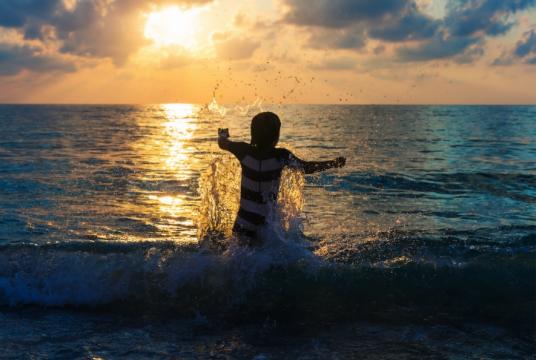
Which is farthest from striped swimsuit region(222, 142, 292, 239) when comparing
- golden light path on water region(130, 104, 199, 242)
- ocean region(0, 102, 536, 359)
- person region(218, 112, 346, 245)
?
golden light path on water region(130, 104, 199, 242)

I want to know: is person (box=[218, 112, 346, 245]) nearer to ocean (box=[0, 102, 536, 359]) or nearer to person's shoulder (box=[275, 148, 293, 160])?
person's shoulder (box=[275, 148, 293, 160])

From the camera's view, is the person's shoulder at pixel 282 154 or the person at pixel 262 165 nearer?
the person at pixel 262 165

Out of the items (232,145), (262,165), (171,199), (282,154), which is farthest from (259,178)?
(171,199)

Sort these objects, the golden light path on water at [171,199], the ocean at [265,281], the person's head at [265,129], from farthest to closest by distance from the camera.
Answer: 1. the golden light path on water at [171,199]
2. the person's head at [265,129]
3. the ocean at [265,281]

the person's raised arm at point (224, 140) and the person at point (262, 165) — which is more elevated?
the person's raised arm at point (224, 140)

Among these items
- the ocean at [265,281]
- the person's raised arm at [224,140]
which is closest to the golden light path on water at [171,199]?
the ocean at [265,281]

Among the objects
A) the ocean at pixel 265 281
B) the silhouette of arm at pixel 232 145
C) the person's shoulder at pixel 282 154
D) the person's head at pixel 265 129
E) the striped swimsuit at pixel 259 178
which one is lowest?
the ocean at pixel 265 281

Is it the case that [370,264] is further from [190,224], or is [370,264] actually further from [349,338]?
[190,224]

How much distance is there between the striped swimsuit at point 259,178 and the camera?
555cm

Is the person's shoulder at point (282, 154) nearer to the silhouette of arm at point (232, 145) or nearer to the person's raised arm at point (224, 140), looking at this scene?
the silhouette of arm at point (232, 145)

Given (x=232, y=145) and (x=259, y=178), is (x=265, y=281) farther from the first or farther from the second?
(x=232, y=145)

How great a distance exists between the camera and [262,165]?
5.54 m

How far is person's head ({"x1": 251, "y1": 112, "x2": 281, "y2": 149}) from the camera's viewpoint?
5.41m

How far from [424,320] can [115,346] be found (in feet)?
10.9
